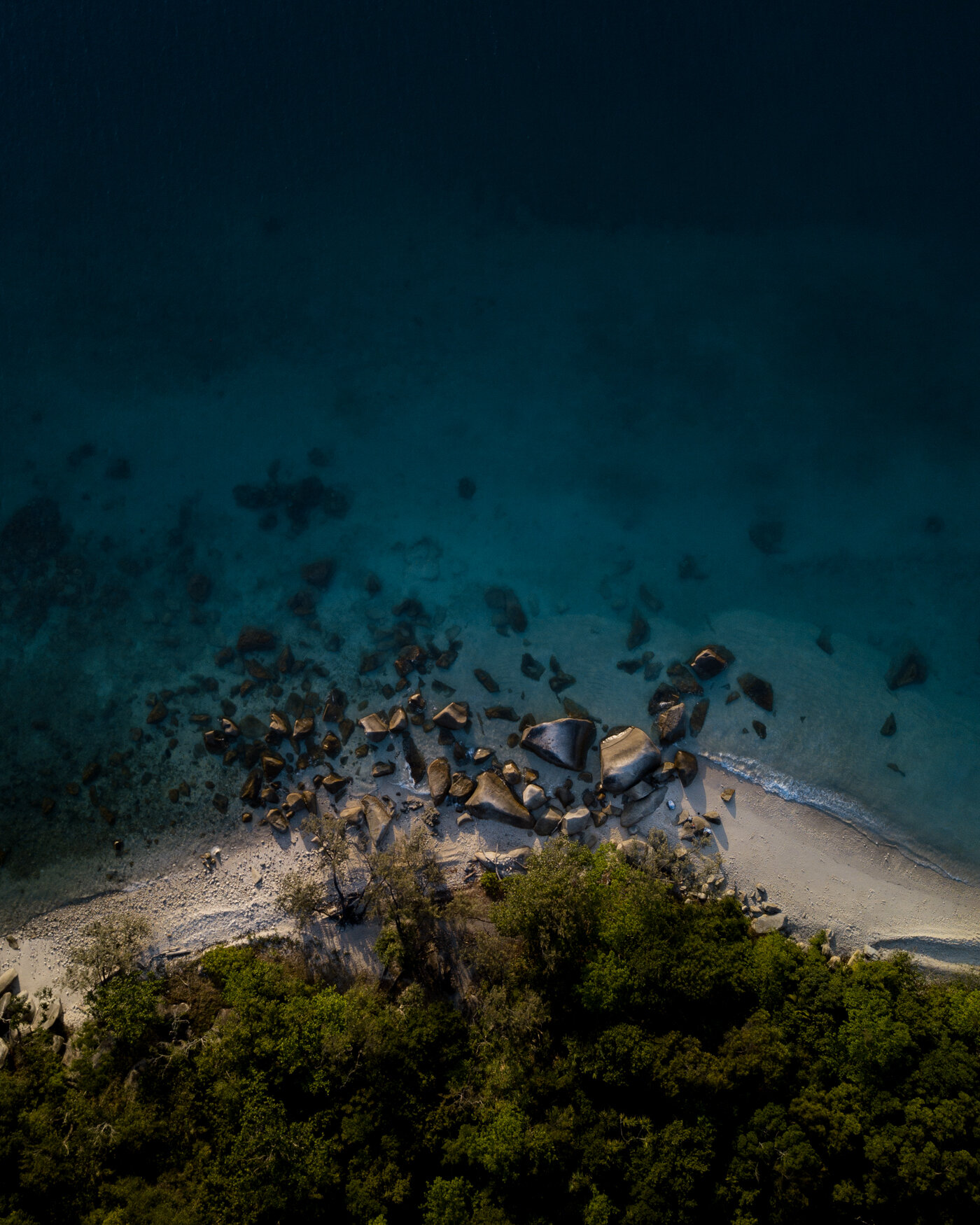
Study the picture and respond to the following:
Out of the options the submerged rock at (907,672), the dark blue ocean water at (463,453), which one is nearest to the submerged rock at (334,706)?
the dark blue ocean water at (463,453)

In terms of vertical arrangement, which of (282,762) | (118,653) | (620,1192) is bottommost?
(620,1192)

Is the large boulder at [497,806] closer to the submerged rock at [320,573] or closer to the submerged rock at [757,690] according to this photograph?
the submerged rock at [757,690]

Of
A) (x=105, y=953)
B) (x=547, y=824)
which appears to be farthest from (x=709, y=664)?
(x=105, y=953)

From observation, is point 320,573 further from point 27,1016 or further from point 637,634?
point 27,1016

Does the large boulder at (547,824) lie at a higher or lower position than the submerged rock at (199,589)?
lower

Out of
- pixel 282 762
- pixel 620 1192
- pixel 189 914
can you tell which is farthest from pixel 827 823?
pixel 189 914

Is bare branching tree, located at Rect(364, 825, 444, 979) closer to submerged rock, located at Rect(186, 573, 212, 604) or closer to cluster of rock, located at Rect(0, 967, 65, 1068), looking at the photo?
cluster of rock, located at Rect(0, 967, 65, 1068)

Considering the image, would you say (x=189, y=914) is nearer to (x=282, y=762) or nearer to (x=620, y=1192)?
(x=282, y=762)
